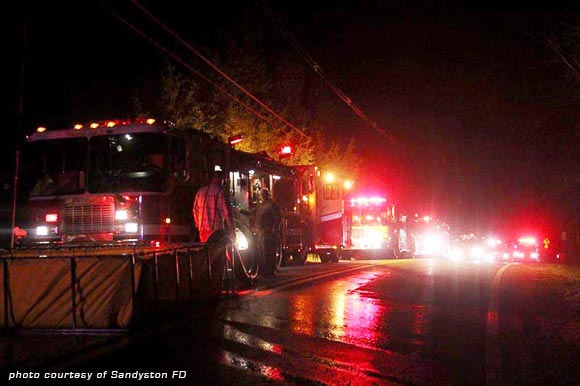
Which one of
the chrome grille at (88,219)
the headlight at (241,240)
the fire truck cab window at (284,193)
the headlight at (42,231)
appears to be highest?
the fire truck cab window at (284,193)

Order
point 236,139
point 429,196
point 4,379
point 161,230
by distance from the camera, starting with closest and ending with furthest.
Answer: point 4,379, point 161,230, point 236,139, point 429,196

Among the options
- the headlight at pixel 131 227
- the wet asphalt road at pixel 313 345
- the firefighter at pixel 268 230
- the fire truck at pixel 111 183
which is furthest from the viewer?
the firefighter at pixel 268 230

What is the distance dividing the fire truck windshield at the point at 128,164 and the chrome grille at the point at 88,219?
35 cm

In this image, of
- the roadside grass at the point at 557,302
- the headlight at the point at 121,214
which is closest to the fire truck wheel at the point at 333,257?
the roadside grass at the point at 557,302

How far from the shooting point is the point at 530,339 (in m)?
7.93

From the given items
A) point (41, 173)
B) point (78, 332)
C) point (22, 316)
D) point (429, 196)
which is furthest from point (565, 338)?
point (429, 196)

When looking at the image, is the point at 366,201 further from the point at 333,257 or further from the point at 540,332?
the point at 540,332

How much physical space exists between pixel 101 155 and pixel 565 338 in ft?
27.8

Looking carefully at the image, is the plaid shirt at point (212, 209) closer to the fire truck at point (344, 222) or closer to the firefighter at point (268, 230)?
the firefighter at point (268, 230)

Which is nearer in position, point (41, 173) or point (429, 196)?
point (41, 173)

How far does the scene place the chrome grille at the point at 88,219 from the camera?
38.3ft

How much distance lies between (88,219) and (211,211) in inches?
91.2

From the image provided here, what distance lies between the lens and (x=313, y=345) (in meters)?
7.23

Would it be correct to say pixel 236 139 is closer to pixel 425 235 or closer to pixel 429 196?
pixel 425 235
